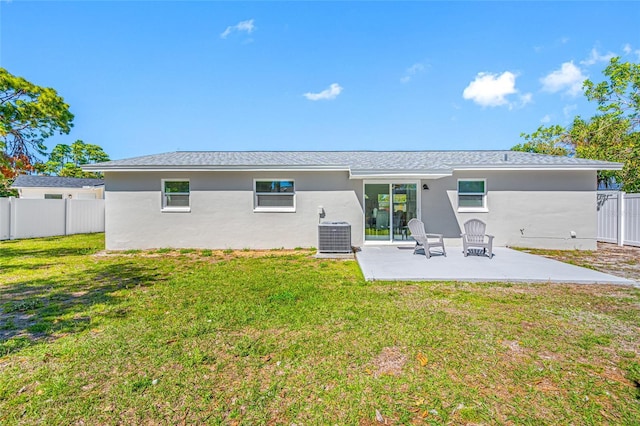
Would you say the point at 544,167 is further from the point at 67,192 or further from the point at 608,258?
the point at 67,192

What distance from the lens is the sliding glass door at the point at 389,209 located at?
34.2ft

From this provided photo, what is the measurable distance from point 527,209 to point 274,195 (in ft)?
29.7

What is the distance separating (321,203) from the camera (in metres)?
10.6

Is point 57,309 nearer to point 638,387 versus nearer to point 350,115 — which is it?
point 638,387

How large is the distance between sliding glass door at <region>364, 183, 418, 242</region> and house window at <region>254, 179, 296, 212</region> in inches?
109

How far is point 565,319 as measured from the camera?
401 cm

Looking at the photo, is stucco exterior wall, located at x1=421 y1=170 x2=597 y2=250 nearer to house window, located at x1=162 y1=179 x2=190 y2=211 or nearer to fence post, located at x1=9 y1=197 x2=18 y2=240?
house window, located at x1=162 y1=179 x2=190 y2=211

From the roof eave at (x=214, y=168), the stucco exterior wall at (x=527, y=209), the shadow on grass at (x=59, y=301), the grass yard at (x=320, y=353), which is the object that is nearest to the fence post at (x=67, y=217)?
the roof eave at (x=214, y=168)

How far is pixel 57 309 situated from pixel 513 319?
6.82 meters

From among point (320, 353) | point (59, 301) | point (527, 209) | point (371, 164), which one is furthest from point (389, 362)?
point (527, 209)

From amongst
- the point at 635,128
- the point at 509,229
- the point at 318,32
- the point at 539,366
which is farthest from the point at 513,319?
the point at 635,128

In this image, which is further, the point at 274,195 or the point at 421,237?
the point at 274,195

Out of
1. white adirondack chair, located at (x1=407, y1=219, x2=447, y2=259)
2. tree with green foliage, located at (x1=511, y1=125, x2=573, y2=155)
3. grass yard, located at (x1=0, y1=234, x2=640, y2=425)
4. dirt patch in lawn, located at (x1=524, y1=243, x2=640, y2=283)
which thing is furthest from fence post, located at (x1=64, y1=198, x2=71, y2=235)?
tree with green foliage, located at (x1=511, y1=125, x2=573, y2=155)

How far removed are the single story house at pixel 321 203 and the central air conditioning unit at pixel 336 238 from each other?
4.93 feet
